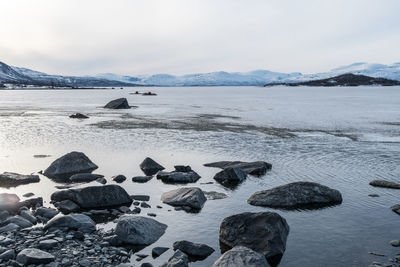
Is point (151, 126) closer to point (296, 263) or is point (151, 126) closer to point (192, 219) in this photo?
point (192, 219)

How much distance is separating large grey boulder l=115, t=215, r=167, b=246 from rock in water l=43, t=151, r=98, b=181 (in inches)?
402

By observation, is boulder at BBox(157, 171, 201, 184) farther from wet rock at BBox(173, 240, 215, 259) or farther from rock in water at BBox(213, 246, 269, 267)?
rock in water at BBox(213, 246, 269, 267)

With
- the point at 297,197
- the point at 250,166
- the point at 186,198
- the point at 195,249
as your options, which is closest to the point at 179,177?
the point at 186,198

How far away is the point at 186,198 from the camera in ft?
58.9

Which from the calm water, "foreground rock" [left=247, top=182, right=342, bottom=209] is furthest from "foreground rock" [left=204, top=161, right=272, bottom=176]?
"foreground rock" [left=247, top=182, right=342, bottom=209]

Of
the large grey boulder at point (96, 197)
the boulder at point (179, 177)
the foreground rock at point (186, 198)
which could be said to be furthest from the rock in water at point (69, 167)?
the foreground rock at point (186, 198)

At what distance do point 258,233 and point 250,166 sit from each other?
10934 millimetres

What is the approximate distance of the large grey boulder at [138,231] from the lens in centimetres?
1380

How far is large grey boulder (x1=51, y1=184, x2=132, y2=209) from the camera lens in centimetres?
1781

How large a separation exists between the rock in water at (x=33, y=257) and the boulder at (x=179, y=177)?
11.1m

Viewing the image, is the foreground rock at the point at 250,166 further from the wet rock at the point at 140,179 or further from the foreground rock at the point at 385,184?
the foreground rock at the point at 385,184

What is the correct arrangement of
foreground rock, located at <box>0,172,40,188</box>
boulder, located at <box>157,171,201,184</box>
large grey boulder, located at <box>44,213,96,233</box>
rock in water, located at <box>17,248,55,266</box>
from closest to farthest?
rock in water, located at <box>17,248,55,266</box>
large grey boulder, located at <box>44,213,96,233</box>
foreground rock, located at <box>0,172,40,188</box>
boulder, located at <box>157,171,201,184</box>

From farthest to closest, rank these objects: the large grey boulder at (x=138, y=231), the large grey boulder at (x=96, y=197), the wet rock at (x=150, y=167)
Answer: the wet rock at (x=150, y=167) → the large grey boulder at (x=96, y=197) → the large grey boulder at (x=138, y=231)

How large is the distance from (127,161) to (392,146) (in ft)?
79.0
